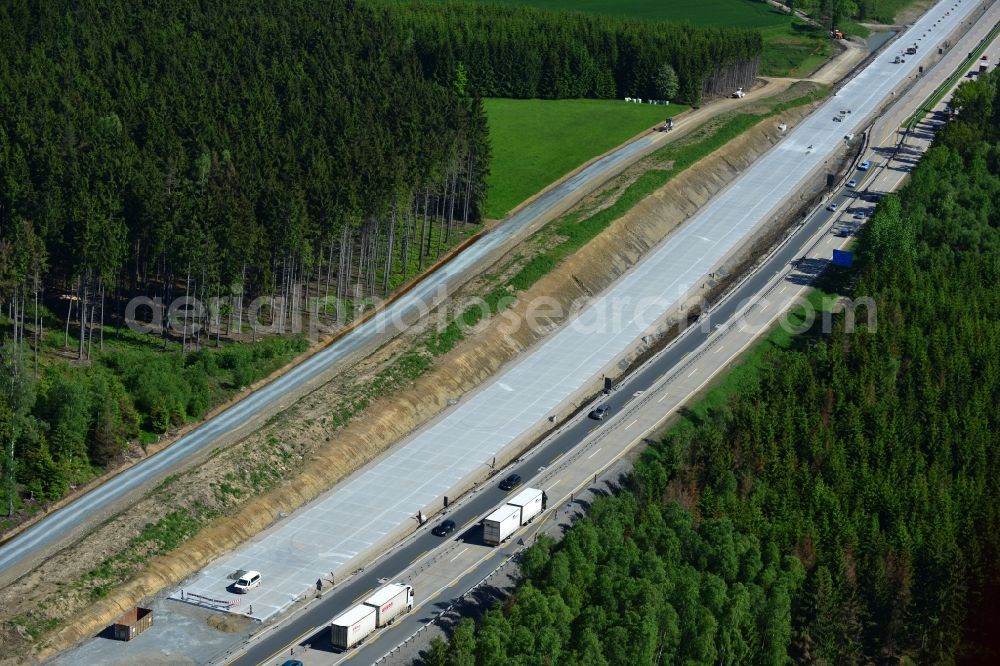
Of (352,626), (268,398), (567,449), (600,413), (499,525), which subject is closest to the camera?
(352,626)

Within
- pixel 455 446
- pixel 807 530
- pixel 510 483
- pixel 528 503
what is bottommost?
pixel 455 446

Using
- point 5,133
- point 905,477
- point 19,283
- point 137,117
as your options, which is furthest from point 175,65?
point 905,477

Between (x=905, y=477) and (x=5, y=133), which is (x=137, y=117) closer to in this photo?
(x=5, y=133)

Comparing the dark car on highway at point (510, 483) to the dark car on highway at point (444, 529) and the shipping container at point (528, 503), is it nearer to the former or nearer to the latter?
the shipping container at point (528, 503)

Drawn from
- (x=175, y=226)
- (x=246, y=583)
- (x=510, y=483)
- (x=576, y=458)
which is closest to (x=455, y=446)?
(x=510, y=483)

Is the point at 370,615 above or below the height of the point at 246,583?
above

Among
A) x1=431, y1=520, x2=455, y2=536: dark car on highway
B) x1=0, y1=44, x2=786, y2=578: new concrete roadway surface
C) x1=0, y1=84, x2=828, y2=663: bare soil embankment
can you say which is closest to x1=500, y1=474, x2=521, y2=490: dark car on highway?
x1=431, y1=520, x2=455, y2=536: dark car on highway

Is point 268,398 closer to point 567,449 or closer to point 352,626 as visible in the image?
point 567,449
